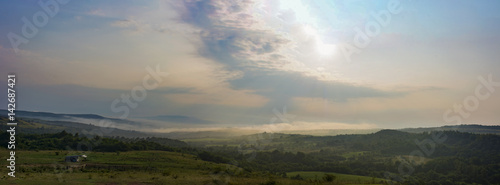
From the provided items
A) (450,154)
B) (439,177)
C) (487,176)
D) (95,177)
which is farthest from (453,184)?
(95,177)

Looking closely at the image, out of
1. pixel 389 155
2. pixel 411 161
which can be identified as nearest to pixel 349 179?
pixel 411 161

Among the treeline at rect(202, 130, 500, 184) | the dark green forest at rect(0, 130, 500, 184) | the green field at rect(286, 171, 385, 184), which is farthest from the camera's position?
the treeline at rect(202, 130, 500, 184)

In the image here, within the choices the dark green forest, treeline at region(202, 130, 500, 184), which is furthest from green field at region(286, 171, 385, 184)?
treeline at region(202, 130, 500, 184)

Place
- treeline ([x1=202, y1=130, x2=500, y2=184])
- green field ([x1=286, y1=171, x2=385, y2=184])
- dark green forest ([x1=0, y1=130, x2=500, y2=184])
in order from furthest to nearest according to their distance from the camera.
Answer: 1. treeline ([x1=202, y1=130, x2=500, y2=184])
2. dark green forest ([x1=0, y1=130, x2=500, y2=184])
3. green field ([x1=286, y1=171, x2=385, y2=184])

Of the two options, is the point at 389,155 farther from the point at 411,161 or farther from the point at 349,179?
the point at 349,179

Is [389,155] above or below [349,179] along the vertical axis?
below

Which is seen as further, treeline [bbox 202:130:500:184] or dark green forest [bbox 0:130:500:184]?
treeline [bbox 202:130:500:184]

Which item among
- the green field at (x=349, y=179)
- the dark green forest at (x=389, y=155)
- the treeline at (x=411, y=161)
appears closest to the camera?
the green field at (x=349, y=179)

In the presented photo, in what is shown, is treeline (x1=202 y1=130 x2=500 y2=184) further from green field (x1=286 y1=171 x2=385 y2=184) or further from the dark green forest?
green field (x1=286 y1=171 x2=385 y2=184)

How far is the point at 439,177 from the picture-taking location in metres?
112

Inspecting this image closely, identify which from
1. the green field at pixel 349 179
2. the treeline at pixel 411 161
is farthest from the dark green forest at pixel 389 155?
the green field at pixel 349 179

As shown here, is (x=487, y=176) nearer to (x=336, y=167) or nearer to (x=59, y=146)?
(x=336, y=167)

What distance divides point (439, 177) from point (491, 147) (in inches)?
2417

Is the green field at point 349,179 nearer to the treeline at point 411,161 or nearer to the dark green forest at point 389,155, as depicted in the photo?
the dark green forest at point 389,155
